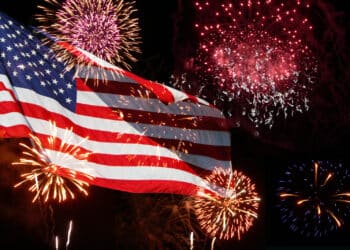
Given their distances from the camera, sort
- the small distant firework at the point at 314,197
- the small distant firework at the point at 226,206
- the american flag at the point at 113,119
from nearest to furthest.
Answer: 1. the american flag at the point at 113,119
2. the small distant firework at the point at 226,206
3. the small distant firework at the point at 314,197

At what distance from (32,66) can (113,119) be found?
4.04ft

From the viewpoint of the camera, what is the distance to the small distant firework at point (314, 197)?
51.4 feet

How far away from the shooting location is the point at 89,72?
831 centimetres

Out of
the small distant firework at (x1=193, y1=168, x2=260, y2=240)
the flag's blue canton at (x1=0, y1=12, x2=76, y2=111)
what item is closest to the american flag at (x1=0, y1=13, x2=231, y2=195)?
the flag's blue canton at (x1=0, y1=12, x2=76, y2=111)

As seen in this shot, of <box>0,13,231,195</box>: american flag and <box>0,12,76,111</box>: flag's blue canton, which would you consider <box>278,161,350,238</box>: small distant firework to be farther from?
<box>0,12,76,111</box>: flag's blue canton

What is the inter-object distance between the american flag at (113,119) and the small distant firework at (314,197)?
7.16m

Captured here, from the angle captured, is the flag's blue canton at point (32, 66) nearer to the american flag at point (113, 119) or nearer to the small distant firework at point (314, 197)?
the american flag at point (113, 119)

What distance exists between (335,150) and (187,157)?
7.84 meters

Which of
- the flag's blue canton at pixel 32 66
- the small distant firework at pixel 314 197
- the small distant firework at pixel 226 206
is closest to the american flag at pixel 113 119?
the flag's blue canton at pixel 32 66

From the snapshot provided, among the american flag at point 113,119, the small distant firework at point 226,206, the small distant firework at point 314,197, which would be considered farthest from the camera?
the small distant firework at point 314,197

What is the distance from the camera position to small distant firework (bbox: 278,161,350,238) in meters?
15.7

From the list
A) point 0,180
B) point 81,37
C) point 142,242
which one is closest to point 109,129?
point 0,180

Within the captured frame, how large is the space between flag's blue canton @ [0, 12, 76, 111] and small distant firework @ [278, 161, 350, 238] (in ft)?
29.5

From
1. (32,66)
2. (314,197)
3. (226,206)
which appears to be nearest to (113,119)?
(32,66)
